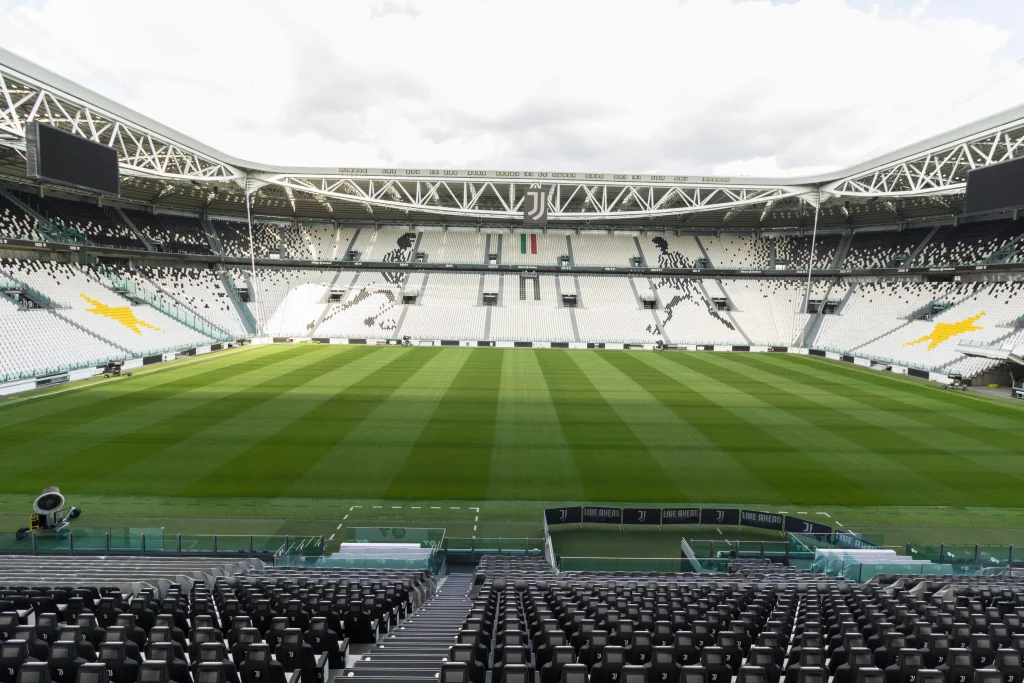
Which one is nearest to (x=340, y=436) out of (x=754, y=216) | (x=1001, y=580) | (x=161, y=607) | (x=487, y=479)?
(x=487, y=479)

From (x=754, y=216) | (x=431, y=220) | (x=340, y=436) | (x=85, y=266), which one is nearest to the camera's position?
(x=340, y=436)

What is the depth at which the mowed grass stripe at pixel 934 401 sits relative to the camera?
2573cm

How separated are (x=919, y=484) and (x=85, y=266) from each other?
182 feet

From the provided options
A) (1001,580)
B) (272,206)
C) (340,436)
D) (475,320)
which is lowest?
(1001,580)

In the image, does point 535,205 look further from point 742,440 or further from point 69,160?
point 69,160

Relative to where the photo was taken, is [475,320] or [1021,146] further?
[475,320]

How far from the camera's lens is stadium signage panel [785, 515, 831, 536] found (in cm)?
1398

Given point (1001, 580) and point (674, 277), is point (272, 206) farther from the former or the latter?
point (1001, 580)

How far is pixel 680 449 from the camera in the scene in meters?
21.2

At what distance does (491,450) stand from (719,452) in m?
8.50

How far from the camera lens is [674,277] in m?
63.3

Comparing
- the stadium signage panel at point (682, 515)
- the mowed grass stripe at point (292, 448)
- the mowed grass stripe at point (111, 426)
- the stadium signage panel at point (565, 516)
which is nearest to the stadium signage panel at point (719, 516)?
the stadium signage panel at point (682, 515)

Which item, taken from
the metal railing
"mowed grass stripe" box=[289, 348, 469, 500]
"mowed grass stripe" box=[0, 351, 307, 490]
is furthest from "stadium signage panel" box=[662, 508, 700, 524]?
"mowed grass stripe" box=[0, 351, 307, 490]

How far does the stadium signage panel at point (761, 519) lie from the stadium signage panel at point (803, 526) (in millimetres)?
185
